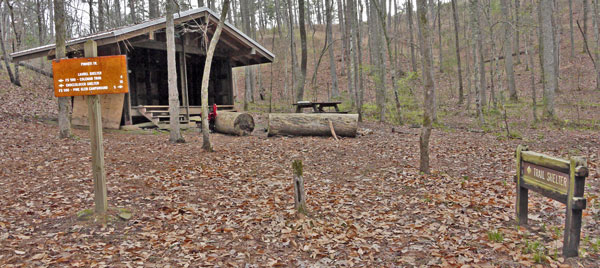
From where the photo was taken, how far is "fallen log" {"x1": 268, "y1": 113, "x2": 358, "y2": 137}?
1194 cm

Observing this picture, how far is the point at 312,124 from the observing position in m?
12.1

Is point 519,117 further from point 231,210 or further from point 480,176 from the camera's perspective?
point 231,210

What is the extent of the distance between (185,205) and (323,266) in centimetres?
285

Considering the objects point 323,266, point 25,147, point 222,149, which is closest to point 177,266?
point 323,266

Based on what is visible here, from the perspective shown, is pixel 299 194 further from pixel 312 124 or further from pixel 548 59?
pixel 548 59

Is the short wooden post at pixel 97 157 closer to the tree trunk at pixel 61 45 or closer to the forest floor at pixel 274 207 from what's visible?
the forest floor at pixel 274 207

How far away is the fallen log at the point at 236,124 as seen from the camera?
12.6 m

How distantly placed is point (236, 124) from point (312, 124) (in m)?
2.75

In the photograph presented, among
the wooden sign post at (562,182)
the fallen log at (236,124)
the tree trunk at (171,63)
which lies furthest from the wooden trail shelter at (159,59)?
the wooden sign post at (562,182)

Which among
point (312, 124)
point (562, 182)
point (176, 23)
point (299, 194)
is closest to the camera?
point (562, 182)

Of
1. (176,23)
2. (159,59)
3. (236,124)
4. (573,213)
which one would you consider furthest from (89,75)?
(159,59)

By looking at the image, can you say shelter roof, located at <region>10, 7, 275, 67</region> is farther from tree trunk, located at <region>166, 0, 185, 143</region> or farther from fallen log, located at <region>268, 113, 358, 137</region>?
fallen log, located at <region>268, 113, 358, 137</region>

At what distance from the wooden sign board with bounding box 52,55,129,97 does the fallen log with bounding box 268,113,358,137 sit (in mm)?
7428

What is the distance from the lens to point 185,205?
5891 millimetres
